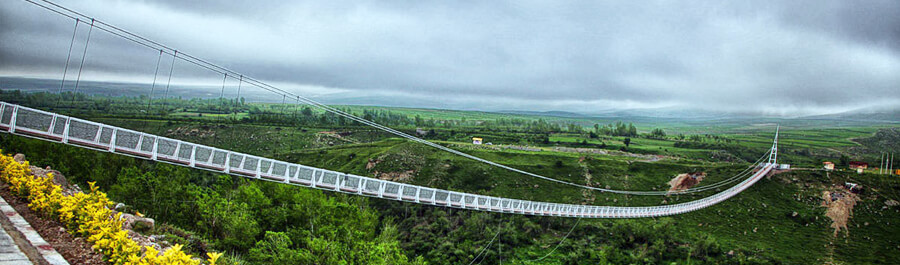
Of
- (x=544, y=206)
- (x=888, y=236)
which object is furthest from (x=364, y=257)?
(x=888, y=236)

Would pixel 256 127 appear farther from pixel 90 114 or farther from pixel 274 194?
pixel 90 114

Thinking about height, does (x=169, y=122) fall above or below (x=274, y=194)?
above

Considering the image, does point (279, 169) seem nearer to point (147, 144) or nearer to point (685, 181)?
point (147, 144)

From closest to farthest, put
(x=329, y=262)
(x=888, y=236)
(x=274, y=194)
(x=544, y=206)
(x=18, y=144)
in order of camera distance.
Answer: (x=329, y=262), (x=544, y=206), (x=18, y=144), (x=274, y=194), (x=888, y=236)

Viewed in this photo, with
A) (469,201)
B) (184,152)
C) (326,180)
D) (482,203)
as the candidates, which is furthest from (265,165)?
(482,203)

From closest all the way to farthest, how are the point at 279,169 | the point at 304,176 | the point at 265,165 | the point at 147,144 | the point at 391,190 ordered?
the point at 147,144 < the point at 279,169 < the point at 265,165 < the point at 304,176 < the point at 391,190

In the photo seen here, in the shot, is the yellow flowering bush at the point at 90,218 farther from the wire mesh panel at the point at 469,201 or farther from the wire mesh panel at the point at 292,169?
the wire mesh panel at the point at 469,201

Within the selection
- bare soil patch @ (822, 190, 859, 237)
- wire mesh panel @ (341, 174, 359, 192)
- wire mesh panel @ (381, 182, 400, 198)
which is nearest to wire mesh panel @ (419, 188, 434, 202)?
wire mesh panel @ (381, 182, 400, 198)

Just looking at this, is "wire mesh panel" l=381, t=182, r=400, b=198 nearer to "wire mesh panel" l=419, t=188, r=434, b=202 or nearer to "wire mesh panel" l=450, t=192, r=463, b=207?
"wire mesh panel" l=419, t=188, r=434, b=202

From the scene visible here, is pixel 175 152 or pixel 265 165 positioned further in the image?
pixel 265 165
